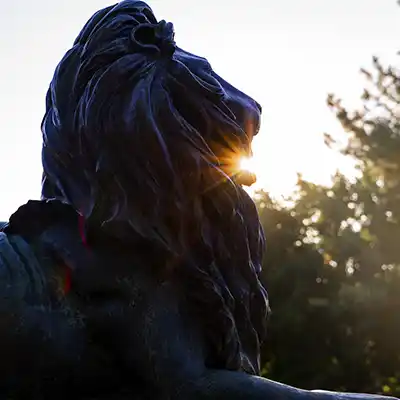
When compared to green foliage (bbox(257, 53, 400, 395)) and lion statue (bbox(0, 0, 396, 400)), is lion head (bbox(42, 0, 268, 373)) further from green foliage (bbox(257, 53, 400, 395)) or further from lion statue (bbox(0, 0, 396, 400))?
green foliage (bbox(257, 53, 400, 395))

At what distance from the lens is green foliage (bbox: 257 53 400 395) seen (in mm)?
18906

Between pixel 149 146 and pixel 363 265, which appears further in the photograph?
pixel 363 265

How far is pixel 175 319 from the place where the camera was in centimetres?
195

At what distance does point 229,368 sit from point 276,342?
17.8 m

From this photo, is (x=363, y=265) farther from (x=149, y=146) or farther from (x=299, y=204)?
(x=149, y=146)

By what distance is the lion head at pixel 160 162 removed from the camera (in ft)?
6.51

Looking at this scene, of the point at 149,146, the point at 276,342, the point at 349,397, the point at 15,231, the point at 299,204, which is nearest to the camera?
the point at 349,397

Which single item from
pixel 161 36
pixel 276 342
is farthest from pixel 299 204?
pixel 161 36

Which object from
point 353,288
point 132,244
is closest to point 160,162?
point 132,244

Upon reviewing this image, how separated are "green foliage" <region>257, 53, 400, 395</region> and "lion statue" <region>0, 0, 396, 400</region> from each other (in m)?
16.8

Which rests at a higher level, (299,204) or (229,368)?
(299,204)

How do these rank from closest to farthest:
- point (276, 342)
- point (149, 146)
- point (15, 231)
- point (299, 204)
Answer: point (149, 146), point (15, 231), point (276, 342), point (299, 204)

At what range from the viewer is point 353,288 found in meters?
19.2

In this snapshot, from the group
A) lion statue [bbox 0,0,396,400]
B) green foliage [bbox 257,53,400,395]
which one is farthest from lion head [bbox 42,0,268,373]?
green foliage [bbox 257,53,400,395]
